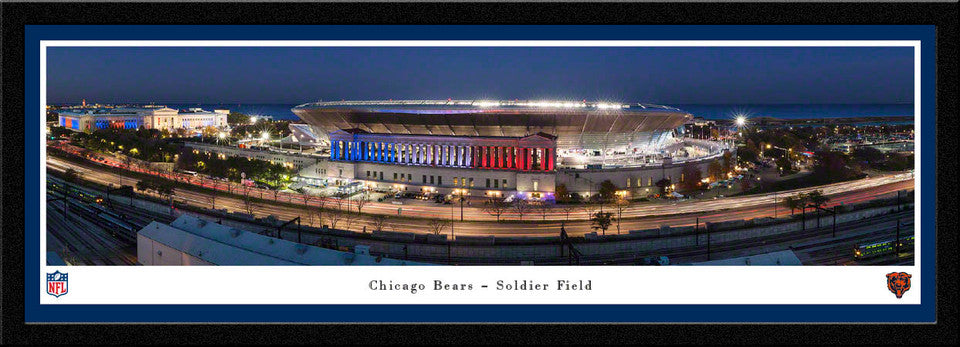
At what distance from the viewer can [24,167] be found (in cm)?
586

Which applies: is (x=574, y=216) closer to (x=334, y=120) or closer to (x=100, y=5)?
(x=100, y=5)

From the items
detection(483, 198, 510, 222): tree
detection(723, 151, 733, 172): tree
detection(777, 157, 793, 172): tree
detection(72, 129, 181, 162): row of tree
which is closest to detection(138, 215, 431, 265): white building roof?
detection(483, 198, 510, 222): tree

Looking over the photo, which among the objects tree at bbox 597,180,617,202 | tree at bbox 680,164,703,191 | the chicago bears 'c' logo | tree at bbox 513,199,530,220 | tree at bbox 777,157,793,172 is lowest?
tree at bbox 513,199,530,220

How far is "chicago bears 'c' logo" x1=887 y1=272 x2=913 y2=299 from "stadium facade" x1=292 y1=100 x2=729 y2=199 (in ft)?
62.5

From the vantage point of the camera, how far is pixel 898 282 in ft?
18.8

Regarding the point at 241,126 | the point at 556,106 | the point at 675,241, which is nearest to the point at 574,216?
the point at 675,241

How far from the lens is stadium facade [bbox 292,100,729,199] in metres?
25.9

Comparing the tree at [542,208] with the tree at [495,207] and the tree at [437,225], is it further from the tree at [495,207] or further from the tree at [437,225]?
the tree at [437,225]

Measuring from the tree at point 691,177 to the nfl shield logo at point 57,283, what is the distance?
2456cm

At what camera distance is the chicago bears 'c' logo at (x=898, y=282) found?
571 centimetres

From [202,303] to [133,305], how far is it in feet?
2.47

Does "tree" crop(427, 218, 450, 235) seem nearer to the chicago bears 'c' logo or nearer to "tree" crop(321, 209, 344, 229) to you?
"tree" crop(321, 209, 344, 229)

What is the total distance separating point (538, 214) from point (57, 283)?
51.5 feet

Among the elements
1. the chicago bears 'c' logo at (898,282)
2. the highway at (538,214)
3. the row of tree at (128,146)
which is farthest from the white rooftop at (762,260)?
the row of tree at (128,146)
